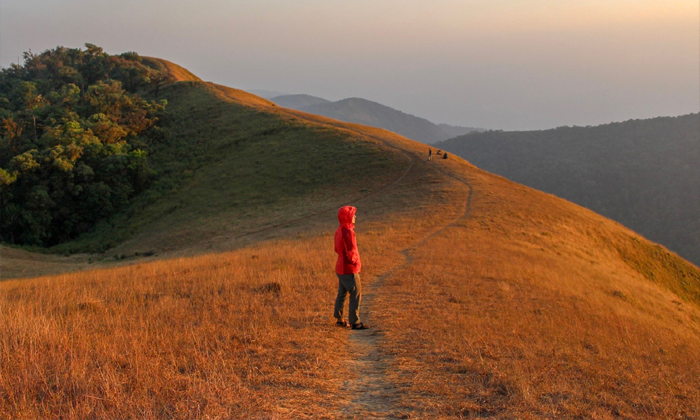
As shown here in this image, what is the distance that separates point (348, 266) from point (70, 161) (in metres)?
40.4

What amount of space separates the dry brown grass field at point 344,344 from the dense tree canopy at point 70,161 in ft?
94.6

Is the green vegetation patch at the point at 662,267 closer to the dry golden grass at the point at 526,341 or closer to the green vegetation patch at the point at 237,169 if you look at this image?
the dry golden grass at the point at 526,341

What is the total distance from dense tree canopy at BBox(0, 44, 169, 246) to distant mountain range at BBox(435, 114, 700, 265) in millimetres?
83499

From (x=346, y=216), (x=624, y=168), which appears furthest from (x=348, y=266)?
(x=624, y=168)

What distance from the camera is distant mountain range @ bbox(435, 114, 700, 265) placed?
90.0 m

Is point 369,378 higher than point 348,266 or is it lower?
lower

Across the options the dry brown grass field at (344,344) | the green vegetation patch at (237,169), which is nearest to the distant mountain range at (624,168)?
the green vegetation patch at (237,169)

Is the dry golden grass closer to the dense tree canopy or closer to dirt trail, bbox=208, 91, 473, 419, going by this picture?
dirt trail, bbox=208, 91, 473, 419

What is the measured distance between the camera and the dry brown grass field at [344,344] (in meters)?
4.79

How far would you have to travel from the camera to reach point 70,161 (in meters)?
39.5

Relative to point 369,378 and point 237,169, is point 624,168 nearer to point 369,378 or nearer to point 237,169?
point 237,169

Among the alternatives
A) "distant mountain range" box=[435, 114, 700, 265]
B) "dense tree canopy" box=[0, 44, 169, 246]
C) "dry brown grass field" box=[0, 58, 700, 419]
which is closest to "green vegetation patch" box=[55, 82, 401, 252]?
"dense tree canopy" box=[0, 44, 169, 246]

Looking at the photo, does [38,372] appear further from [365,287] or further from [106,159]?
[106,159]

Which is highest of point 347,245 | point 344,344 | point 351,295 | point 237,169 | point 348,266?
point 347,245
